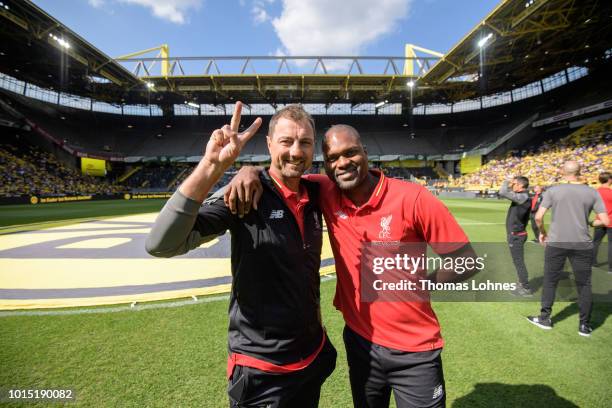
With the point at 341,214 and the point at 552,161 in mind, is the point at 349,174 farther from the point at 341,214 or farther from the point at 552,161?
the point at 552,161

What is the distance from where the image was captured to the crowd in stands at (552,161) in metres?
27.6

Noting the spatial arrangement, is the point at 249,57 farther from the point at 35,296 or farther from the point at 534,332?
the point at 534,332

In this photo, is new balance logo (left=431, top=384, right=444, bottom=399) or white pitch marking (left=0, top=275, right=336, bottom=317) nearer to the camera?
new balance logo (left=431, top=384, right=444, bottom=399)

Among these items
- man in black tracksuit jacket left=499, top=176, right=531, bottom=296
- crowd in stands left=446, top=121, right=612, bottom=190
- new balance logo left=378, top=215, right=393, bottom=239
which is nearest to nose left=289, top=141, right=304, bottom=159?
new balance logo left=378, top=215, right=393, bottom=239

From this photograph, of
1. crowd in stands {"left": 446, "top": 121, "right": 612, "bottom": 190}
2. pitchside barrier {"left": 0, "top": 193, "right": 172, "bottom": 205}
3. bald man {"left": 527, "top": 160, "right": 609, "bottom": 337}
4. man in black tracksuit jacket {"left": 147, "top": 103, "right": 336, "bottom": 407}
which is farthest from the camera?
crowd in stands {"left": 446, "top": 121, "right": 612, "bottom": 190}

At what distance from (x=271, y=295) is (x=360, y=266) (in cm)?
63

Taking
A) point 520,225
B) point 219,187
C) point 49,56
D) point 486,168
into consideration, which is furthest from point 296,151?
point 486,168

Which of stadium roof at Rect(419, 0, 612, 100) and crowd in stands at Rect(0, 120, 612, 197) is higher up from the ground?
stadium roof at Rect(419, 0, 612, 100)

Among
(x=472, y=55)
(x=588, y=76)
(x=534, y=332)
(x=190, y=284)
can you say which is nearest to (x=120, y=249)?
(x=190, y=284)

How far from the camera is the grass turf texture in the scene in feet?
8.54

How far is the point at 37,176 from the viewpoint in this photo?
33.8m

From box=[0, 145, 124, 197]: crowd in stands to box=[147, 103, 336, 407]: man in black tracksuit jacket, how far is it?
121ft

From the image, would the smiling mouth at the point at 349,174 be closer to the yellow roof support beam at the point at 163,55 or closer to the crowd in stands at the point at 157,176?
the yellow roof support beam at the point at 163,55

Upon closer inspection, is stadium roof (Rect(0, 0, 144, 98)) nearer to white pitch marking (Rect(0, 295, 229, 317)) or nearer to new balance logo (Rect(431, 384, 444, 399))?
white pitch marking (Rect(0, 295, 229, 317))
